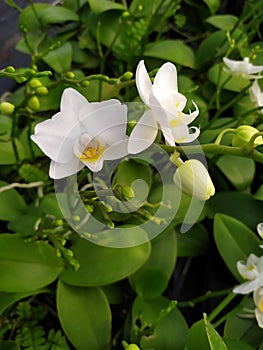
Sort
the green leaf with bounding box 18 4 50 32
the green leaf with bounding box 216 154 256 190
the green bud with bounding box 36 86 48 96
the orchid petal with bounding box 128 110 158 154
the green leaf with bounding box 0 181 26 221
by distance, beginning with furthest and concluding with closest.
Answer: the green leaf with bounding box 18 4 50 32, the green leaf with bounding box 216 154 256 190, the green leaf with bounding box 0 181 26 221, the green bud with bounding box 36 86 48 96, the orchid petal with bounding box 128 110 158 154

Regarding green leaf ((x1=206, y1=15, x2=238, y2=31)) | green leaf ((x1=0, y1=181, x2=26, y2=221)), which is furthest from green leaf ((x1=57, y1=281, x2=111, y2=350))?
green leaf ((x1=206, y1=15, x2=238, y2=31))

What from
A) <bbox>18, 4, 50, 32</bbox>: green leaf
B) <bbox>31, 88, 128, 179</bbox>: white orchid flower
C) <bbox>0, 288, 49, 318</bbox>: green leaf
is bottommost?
<bbox>0, 288, 49, 318</bbox>: green leaf

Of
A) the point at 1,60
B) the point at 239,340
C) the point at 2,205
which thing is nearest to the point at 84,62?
the point at 1,60

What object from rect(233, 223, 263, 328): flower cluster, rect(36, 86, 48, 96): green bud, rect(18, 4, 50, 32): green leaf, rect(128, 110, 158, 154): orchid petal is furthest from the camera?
rect(18, 4, 50, 32): green leaf

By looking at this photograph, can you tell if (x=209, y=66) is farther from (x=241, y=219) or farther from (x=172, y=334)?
(x=172, y=334)

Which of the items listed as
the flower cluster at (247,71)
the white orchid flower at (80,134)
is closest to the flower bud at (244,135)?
the white orchid flower at (80,134)

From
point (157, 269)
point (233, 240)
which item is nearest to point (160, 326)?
point (157, 269)

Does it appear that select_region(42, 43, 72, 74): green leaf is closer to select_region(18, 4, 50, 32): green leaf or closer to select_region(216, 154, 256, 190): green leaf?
select_region(18, 4, 50, 32): green leaf
